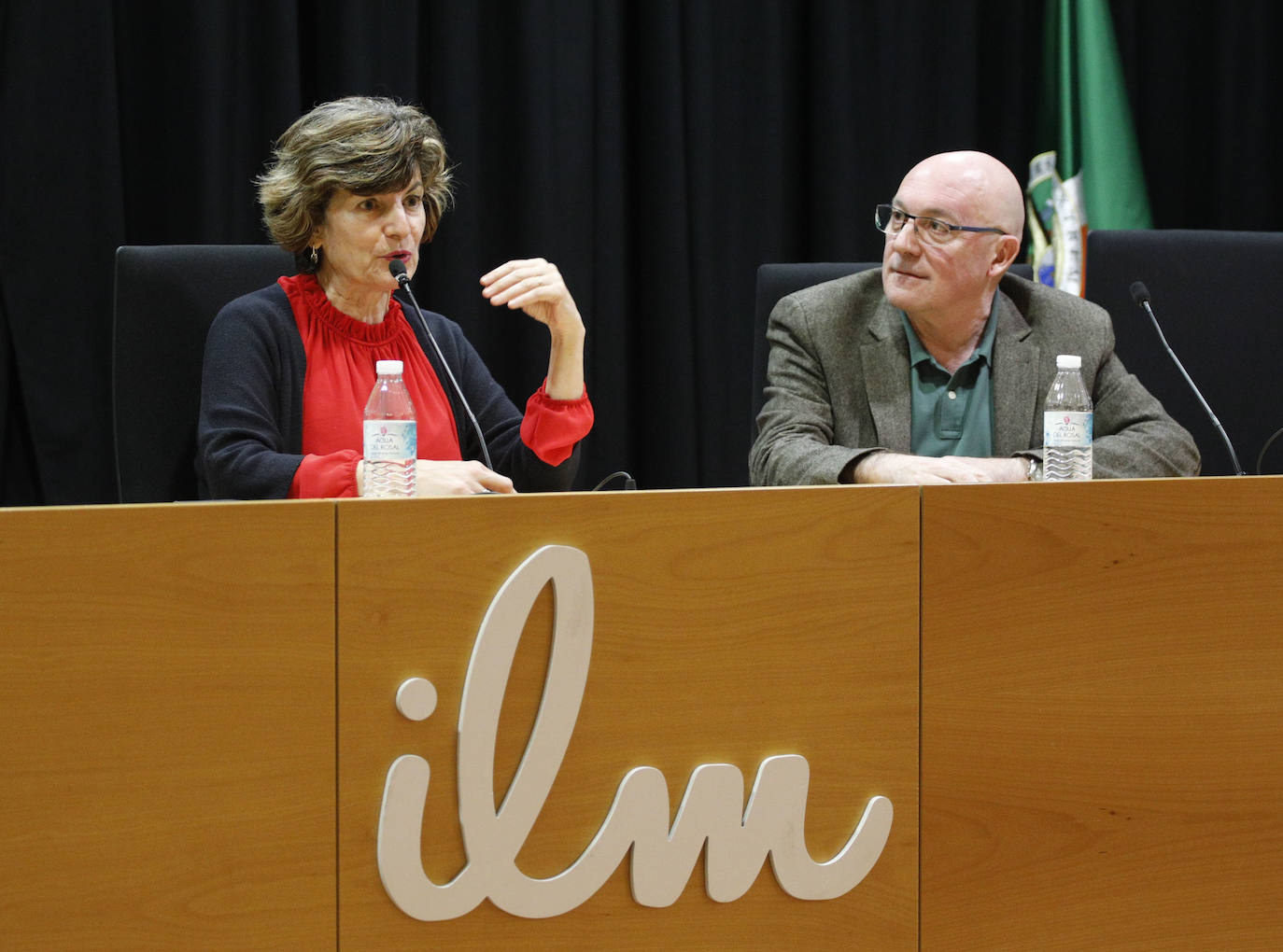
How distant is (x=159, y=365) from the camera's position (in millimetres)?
1964

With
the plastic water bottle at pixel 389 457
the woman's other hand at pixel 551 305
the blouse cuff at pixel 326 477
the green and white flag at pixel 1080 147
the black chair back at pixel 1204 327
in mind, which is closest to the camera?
the plastic water bottle at pixel 389 457

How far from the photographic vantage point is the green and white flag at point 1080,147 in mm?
3139

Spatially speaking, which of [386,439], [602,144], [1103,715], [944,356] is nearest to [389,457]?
[386,439]

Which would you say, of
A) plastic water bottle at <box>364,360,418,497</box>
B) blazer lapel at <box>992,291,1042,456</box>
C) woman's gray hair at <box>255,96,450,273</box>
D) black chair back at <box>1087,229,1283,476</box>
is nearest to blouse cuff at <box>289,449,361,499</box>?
plastic water bottle at <box>364,360,418,497</box>

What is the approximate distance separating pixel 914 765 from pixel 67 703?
0.79 m

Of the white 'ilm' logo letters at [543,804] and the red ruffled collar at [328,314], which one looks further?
the red ruffled collar at [328,314]

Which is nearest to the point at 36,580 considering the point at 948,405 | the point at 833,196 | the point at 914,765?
the point at 914,765

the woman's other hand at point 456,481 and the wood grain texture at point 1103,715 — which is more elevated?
the woman's other hand at point 456,481

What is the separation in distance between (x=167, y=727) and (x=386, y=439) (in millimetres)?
448

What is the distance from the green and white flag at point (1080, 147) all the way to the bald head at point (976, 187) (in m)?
1.05

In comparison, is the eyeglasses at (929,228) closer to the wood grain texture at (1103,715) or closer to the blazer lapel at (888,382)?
the blazer lapel at (888,382)

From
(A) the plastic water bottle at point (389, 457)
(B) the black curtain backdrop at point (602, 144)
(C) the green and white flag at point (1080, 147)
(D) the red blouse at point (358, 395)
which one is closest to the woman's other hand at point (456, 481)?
(A) the plastic water bottle at point (389, 457)

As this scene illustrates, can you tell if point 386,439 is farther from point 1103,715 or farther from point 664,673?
point 1103,715

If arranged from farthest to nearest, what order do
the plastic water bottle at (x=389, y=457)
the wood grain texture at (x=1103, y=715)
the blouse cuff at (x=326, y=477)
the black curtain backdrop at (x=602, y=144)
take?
the black curtain backdrop at (x=602, y=144) < the blouse cuff at (x=326, y=477) < the plastic water bottle at (x=389, y=457) < the wood grain texture at (x=1103, y=715)
